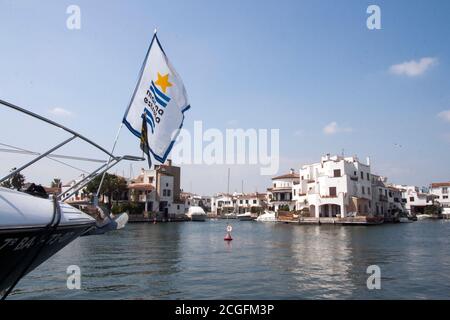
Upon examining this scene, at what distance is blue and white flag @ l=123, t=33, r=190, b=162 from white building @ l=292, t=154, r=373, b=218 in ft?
207

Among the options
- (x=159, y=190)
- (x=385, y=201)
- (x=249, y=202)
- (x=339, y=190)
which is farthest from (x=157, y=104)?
(x=249, y=202)

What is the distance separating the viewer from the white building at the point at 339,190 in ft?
225

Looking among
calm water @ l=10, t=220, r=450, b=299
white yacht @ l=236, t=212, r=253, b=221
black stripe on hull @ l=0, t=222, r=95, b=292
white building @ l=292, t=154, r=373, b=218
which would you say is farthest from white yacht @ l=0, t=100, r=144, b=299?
white yacht @ l=236, t=212, r=253, b=221

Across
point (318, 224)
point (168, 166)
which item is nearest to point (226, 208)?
point (168, 166)

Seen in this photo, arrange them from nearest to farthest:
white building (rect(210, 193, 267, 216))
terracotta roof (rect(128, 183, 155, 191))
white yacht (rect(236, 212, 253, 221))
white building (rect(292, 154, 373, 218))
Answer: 1. white building (rect(292, 154, 373, 218))
2. terracotta roof (rect(128, 183, 155, 191))
3. white yacht (rect(236, 212, 253, 221))
4. white building (rect(210, 193, 267, 216))

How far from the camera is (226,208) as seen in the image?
127 metres

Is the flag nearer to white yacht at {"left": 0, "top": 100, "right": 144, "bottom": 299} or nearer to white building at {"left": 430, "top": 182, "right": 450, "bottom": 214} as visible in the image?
white yacht at {"left": 0, "top": 100, "right": 144, "bottom": 299}

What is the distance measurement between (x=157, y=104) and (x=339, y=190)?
64.2m

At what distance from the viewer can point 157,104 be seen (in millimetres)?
9070

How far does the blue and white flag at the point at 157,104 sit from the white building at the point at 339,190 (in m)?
63.2

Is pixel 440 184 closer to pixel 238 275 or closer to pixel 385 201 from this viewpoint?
pixel 385 201

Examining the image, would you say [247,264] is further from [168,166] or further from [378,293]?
[168,166]

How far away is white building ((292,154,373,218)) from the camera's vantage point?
68625mm
